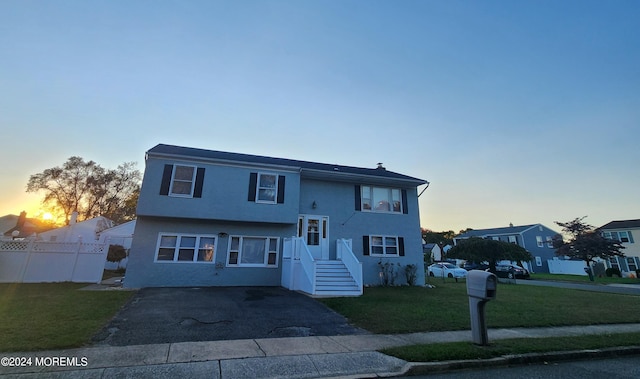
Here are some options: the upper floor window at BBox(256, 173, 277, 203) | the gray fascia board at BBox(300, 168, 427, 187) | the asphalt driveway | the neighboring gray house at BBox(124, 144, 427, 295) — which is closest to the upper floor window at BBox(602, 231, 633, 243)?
the gray fascia board at BBox(300, 168, 427, 187)

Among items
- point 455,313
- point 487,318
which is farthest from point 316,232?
point 487,318

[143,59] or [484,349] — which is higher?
[143,59]

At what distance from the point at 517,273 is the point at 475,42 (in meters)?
25.2

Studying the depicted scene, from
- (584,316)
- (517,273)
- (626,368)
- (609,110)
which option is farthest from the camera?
(517,273)

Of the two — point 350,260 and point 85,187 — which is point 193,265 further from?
point 85,187

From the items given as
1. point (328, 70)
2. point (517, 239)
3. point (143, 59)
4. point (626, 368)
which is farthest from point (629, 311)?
point (517, 239)

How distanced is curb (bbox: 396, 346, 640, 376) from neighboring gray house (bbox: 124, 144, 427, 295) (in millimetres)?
6808

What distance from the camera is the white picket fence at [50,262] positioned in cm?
1242

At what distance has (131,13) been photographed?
30.2 ft

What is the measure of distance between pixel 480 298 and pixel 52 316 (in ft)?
31.0

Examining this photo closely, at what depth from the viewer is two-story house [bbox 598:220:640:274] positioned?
31281mm

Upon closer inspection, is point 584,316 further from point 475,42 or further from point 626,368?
point 475,42

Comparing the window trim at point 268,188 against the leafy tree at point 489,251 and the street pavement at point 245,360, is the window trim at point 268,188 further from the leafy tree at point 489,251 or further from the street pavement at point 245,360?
the leafy tree at point 489,251

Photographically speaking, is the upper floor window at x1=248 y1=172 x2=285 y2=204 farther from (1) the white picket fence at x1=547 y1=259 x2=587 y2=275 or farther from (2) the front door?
(1) the white picket fence at x1=547 y1=259 x2=587 y2=275
